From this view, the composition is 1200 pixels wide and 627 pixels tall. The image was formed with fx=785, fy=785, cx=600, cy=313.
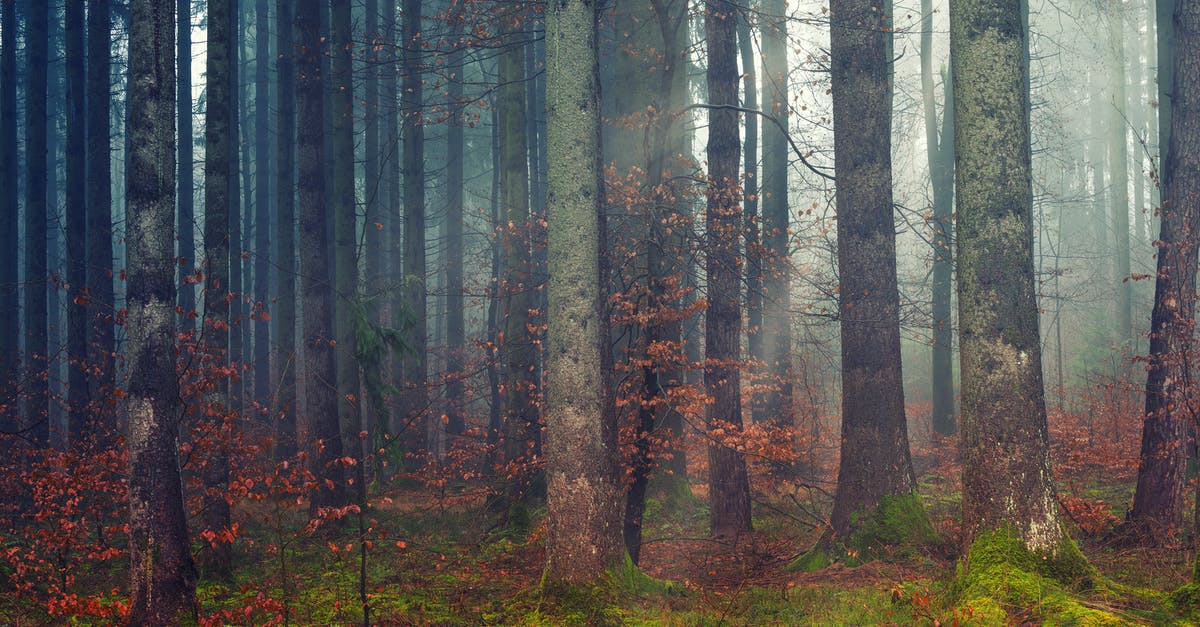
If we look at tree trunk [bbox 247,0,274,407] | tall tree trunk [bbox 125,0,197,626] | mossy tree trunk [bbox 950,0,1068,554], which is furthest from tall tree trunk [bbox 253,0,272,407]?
mossy tree trunk [bbox 950,0,1068,554]

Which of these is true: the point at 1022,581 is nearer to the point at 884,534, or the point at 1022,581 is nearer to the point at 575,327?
the point at 884,534

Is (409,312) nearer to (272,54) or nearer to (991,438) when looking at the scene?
(991,438)

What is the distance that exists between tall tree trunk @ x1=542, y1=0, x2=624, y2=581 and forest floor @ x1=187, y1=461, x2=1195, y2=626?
521 millimetres

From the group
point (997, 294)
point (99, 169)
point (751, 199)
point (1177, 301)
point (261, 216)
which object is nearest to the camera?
point (997, 294)

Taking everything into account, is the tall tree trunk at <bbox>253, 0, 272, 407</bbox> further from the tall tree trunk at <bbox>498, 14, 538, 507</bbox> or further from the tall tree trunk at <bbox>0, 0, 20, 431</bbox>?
the tall tree trunk at <bbox>498, 14, 538, 507</bbox>

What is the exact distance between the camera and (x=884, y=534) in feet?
28.6

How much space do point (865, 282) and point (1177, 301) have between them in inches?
123

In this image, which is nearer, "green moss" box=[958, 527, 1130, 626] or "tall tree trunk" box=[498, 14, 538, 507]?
"green moss" box=[958, 527, 1130, 626]

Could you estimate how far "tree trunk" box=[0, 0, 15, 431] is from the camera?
16.0m

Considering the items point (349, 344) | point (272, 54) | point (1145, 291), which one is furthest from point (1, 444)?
point (1145, 291)

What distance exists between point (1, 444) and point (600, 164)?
47.6 ft

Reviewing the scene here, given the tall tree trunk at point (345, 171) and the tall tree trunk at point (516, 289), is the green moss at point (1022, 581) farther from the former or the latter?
the tall tree trunk at point (345, 171)

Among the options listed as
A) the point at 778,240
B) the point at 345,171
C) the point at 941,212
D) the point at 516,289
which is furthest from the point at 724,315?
the point at 941,212

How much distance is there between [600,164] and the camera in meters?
7.61
